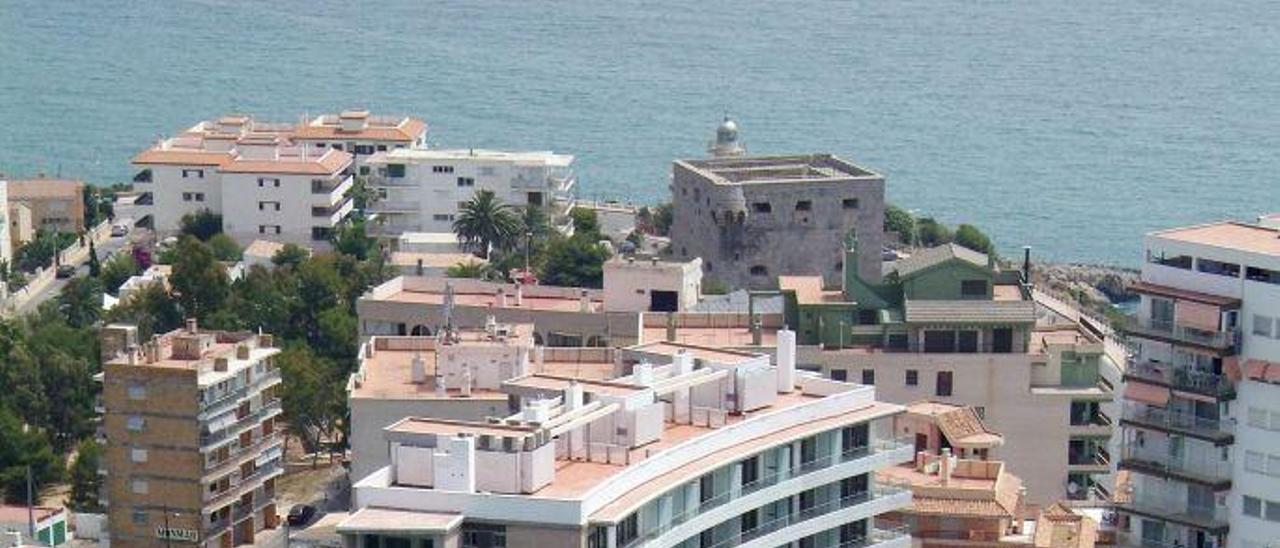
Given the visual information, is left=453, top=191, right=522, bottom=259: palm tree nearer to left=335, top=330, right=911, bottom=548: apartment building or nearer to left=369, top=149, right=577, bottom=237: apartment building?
left=369, top=149, right=577, bottom=237: apartment building

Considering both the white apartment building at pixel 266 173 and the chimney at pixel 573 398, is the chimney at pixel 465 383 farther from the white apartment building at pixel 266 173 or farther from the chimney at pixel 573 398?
the white apartment building at pixel 266 173

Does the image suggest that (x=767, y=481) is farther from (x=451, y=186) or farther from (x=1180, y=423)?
(x=451, y=186)

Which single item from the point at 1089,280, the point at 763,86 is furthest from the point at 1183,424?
the point at 763,86

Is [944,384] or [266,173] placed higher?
[266,173]

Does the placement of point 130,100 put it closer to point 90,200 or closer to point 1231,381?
point 90,200

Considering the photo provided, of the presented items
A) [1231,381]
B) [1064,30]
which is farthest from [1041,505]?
[1064,30]
